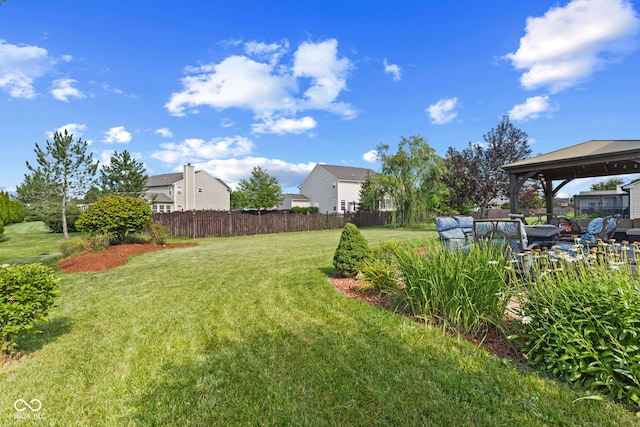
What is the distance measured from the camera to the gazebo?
25.8 ft

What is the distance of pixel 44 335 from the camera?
136 inches

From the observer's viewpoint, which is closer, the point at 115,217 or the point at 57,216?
A: the point at 115,217

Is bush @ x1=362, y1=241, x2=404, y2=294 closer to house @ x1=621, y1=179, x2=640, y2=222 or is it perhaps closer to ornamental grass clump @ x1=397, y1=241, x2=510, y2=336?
ornamental grass clump @ x1=397, y1=241, x2=510, y2=336

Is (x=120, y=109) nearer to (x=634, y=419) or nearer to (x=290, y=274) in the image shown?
(x=290, y=274)

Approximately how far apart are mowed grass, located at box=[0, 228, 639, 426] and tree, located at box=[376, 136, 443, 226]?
64.7 ft

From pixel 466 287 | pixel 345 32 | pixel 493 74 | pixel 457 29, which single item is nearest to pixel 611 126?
pixel 493 74

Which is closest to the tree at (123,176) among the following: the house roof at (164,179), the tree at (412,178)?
the house roof at (164,179)

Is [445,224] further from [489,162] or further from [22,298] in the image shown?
[489,162]

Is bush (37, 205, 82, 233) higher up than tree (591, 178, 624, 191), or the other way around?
tree (591, 178, 624, 191)

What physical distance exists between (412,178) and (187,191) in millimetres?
25889
